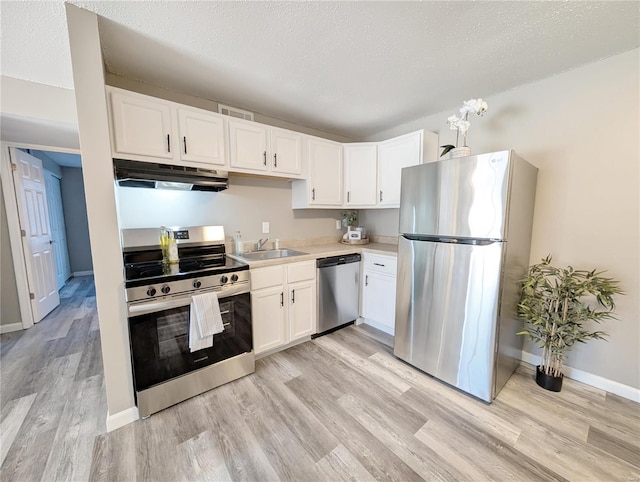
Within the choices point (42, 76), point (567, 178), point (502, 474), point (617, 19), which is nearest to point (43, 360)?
point (42, 76)

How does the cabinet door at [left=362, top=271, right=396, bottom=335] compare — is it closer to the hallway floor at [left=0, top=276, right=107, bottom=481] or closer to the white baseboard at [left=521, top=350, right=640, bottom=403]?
the white baseboard at [left=521, top=350, right=640, bottom=403]

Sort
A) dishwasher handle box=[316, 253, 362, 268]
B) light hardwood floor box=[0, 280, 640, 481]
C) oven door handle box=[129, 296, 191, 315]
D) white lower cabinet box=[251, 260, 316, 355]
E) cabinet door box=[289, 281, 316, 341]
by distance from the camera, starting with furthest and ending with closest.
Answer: dishwasher handle box=[316, 253, 362, 268] → cabinet door box=[289, 281, 316, 341] → white lower cabinet box=[251, 260, 316, 355] → oven door handle box=[129, 296, 191, 315] → light hardwood floor box=[0, 280, 640, 481]

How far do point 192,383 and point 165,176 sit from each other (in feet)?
5.12

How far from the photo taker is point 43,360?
2.33 metres

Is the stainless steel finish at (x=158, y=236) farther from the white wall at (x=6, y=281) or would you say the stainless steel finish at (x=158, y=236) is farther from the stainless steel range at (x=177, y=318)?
the white wall at (x=6, y=281)

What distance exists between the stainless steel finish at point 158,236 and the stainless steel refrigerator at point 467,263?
174 cm

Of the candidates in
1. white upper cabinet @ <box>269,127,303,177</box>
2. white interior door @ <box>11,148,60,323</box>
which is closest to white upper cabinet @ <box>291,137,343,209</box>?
white upper cabinet @ <box>269,127,303,177</box>

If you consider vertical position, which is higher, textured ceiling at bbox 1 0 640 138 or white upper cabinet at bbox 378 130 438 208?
textured ceiling at bbox 1 0 640 138

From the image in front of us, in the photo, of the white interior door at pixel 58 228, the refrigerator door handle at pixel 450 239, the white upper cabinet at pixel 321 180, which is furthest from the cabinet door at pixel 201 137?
the white interior door at pixel 58 228

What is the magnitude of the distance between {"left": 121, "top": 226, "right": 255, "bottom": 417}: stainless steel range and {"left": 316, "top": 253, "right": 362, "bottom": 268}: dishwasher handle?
813 millimetres

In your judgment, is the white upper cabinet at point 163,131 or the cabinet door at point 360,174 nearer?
the white upper cabinet at point 163,131

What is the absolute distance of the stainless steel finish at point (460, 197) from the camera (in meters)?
1.66

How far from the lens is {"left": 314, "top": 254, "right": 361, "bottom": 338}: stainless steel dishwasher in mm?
2641

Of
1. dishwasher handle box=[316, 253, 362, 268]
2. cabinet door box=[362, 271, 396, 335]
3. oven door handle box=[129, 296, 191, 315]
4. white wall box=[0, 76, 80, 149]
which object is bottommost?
cabinet door box=[362, 271, 396, 335]
